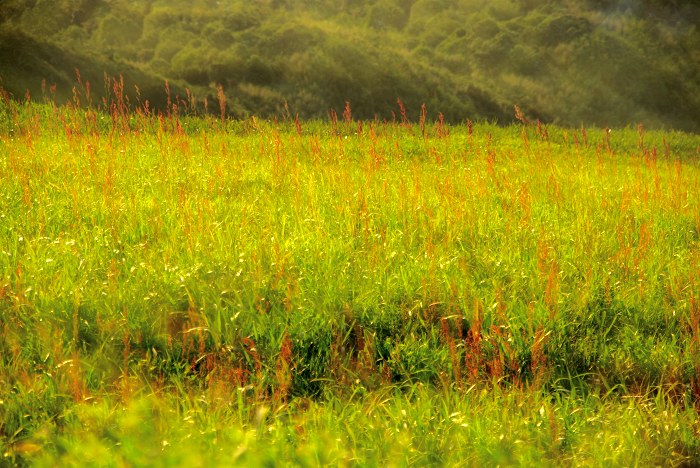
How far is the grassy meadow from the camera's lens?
8.02ft

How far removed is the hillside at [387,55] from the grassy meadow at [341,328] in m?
9.12

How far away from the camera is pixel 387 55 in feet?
68.6

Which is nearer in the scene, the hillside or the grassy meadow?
the grassy meadow

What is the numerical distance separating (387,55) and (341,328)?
18.6 meters

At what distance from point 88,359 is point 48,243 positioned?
1372 mm

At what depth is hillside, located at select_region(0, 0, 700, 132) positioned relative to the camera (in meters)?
15.5

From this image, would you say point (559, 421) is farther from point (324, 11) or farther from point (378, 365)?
point (324, 11)

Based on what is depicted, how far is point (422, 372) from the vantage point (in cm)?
309

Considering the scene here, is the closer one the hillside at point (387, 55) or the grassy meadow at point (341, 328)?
the grassy meadow at point (341, 328)

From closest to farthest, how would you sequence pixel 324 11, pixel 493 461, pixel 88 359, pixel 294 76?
pixel 493 461 < pixel 88 359 < pixel 294 76 < pixel 324 11

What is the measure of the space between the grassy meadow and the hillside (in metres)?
9.12

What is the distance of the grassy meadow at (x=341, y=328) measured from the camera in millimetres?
2445

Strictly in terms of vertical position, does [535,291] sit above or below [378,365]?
above

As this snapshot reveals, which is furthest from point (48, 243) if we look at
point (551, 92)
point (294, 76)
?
point (551, 92)
